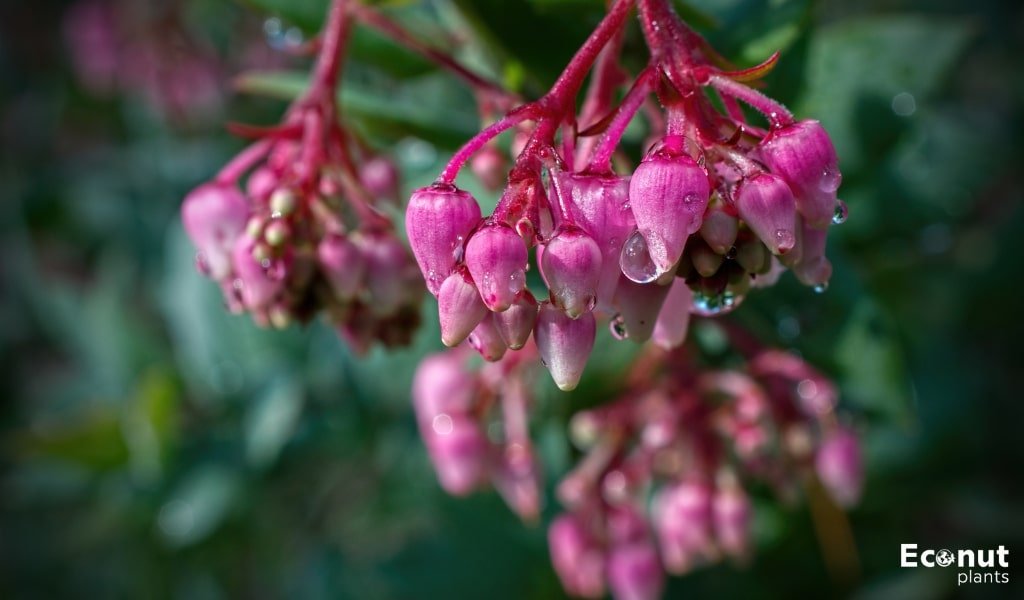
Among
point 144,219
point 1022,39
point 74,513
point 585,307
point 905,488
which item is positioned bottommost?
point 74,513

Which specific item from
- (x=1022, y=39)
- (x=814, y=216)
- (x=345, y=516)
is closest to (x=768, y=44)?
(x=814, y=216)

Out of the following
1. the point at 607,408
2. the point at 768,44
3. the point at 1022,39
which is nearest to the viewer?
the point at 768,44

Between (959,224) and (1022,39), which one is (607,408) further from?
(1022,39)

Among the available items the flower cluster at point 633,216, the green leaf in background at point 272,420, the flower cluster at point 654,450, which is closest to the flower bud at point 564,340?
the flower cluster at point 633,216

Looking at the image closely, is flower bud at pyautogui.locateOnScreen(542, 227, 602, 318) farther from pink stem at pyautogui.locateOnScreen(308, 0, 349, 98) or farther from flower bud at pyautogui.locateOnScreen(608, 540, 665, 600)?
flower bud at pyautogui.locateOnScreen(608, 540, 665, 600)

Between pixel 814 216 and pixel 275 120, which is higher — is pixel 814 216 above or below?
above
